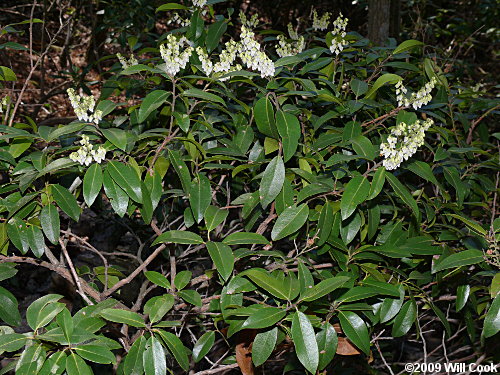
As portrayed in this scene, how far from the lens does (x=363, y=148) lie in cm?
154

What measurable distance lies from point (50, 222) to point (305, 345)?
0.77 meters

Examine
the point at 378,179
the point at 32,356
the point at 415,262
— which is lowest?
the point at 32,356

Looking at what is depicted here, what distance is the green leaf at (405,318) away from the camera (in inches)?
67.9

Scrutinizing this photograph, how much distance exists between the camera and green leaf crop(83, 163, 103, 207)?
1.41 metres

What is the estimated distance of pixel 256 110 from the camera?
1512 mm

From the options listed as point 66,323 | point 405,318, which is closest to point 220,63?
point 66,323

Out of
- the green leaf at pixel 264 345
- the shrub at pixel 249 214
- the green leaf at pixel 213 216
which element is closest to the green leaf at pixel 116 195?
the shrub at pixel 249 214

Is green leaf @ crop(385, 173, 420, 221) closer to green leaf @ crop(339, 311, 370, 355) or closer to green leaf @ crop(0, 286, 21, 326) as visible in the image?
green leaf @ crop(339, 311, 370, 355)

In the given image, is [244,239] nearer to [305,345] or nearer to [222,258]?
[222,258]

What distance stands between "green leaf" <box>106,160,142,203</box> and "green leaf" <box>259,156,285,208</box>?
326mm

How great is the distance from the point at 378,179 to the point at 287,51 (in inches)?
30.2

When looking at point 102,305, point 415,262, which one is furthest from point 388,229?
point 102,305

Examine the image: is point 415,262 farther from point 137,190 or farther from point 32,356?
point 32,356

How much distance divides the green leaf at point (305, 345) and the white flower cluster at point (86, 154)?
25.6 inches
